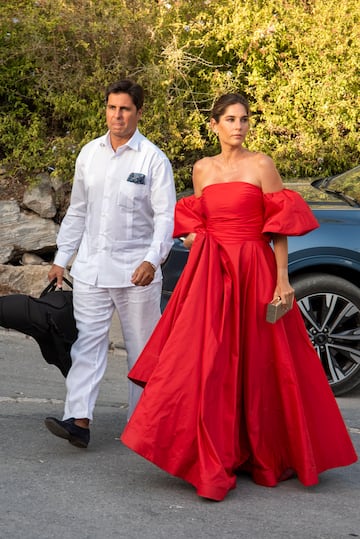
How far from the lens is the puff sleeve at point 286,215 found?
5121mm

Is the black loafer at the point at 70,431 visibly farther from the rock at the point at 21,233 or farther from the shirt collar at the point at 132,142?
the rock at the point at 21,233

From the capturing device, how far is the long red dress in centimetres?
492

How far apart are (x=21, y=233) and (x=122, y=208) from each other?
15.2 ft

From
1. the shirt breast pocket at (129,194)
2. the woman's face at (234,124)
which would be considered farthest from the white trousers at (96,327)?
the woman's face at (234,124)

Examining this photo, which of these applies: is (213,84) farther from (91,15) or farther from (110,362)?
(110,362)

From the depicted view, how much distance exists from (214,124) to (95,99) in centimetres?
542

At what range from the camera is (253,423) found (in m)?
5.09

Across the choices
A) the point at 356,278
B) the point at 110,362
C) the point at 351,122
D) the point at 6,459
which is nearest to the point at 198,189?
the point at 6,459

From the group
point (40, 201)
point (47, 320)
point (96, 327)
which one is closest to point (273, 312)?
point (96, 327)

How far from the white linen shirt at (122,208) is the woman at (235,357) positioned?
0.87ft

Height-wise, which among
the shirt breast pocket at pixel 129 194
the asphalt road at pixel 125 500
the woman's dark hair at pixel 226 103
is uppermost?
the woman's dark hair at pixel 226 103

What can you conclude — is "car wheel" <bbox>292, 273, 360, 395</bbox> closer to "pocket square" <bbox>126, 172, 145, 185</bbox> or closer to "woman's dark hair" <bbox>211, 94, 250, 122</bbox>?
"pocket square" <bbox>126, 172, 145, 185</bbox>

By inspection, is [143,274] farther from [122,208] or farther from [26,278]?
[26,278]

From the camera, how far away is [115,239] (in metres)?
5.67
